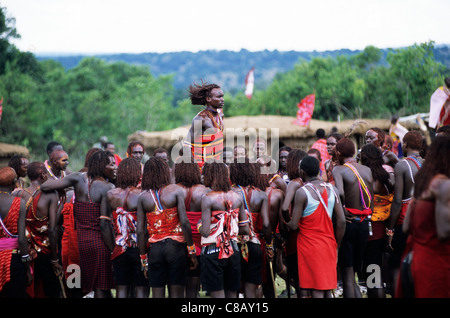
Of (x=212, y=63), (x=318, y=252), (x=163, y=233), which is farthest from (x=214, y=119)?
(x=212, y=63)

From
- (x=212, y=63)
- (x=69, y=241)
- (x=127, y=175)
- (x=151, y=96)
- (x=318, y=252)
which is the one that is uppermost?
(x=212, y=63)

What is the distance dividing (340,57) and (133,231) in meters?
25.1

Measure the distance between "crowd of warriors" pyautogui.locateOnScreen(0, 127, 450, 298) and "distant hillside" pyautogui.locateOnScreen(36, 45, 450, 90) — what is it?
83.4 meters

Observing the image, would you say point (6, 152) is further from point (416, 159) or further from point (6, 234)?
point (416, 159)

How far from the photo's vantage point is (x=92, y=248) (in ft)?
19.5

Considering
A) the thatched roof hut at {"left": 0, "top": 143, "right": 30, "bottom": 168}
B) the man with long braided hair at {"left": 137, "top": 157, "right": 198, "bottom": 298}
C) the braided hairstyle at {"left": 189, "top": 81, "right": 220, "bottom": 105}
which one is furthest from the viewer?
the thatched roof hut at {"left": 0, "top": 143, "right": 30, "bottom": 168}

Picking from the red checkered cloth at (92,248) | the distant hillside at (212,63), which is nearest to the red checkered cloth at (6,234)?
the red checkered cloth at (92,248)

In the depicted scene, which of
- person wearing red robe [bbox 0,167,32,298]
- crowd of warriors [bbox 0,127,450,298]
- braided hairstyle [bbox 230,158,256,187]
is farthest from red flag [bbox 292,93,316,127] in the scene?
person wearing red robe [bbox 0,167,32,298]

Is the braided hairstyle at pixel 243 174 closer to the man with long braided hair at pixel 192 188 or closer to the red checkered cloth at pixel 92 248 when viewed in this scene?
the man with long braided hair at pixel 192 188

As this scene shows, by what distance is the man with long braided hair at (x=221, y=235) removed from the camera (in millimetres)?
5094

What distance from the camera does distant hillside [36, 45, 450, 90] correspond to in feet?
306

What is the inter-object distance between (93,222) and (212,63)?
101019 millimetres

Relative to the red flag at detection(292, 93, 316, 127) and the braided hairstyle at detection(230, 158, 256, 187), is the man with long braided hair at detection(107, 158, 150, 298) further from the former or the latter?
the red flag at detection(292, 93, 316, 127)

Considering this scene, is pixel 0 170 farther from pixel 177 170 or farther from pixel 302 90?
pixel 302 90
